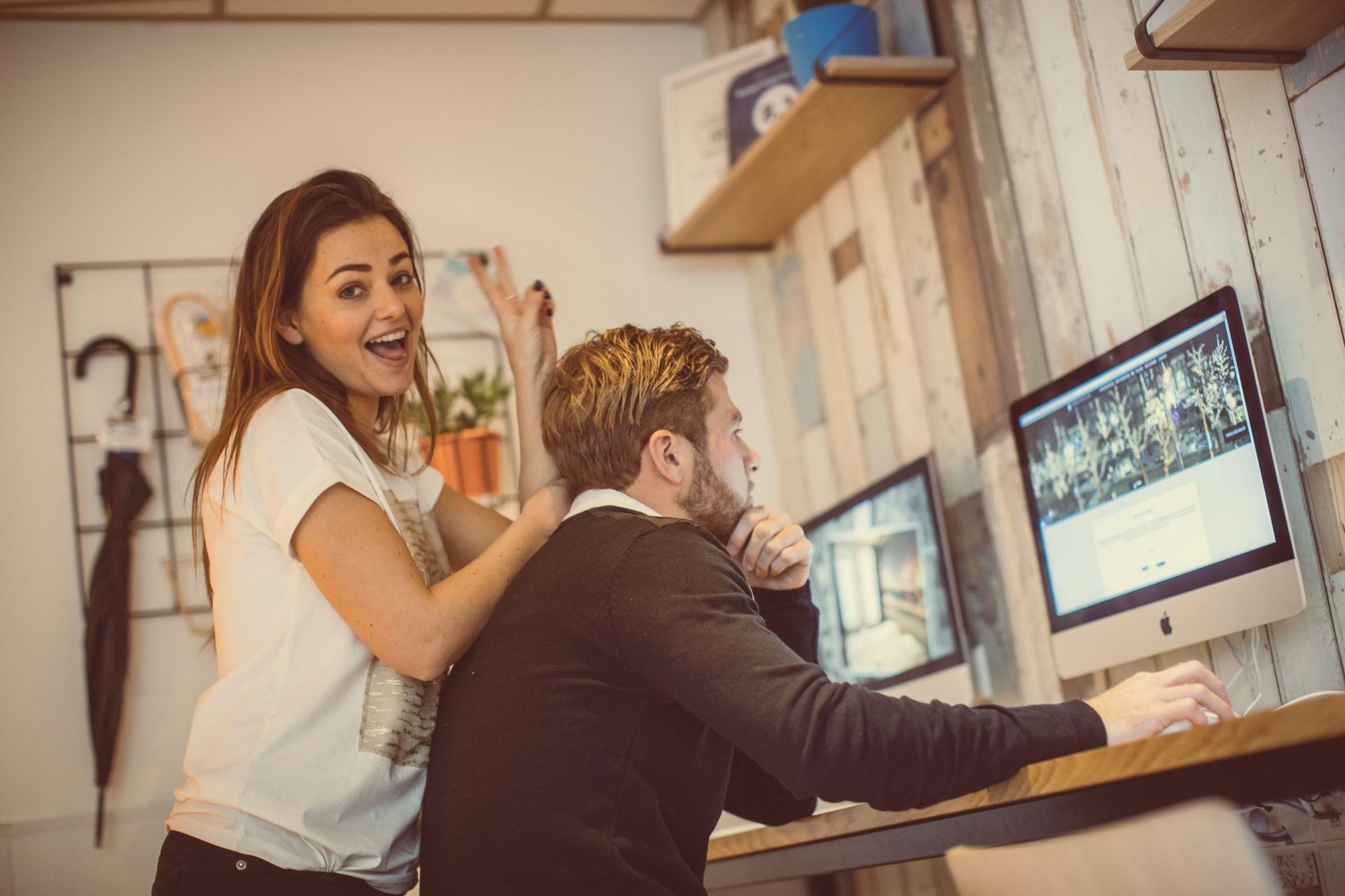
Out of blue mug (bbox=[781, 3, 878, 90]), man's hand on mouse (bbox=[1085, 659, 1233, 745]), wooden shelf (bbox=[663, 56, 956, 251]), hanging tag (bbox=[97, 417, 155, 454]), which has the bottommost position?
man's hand on mouse (bbox=[1085, 659, 1233, 745])

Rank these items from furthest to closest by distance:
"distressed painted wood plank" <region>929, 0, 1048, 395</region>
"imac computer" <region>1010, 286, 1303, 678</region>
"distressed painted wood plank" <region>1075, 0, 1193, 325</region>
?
"distressed painted wood plank" <region>929, 0, 1048, 395</region> → "distressed painted wood plank" <region>1075, 0, 1193, 325</region> → "imac computer" <region>1010, 286, 1303, 678</region>

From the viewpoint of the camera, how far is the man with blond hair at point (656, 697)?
111 centimetres

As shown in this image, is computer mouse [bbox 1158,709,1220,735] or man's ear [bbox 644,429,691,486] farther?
man's ear [bbox 644,429,691,486]

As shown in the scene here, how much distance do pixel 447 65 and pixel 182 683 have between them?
70.7 inches

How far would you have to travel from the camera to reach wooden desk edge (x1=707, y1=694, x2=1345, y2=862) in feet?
2.94

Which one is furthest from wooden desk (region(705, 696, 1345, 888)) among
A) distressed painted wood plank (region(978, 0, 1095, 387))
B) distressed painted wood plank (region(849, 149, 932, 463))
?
distressed painted wood plank (region(849, 149, 932, 463))

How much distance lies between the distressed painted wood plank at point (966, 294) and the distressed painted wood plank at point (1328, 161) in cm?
76

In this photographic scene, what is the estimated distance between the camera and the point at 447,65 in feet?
11.2

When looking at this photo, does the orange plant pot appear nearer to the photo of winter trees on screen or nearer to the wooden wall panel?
the wooden wall panel

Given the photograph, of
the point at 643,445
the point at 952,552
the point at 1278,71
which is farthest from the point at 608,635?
the point at 952,552

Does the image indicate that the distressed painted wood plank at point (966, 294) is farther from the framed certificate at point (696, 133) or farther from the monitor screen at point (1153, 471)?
the framed certificate at point (696, 133)

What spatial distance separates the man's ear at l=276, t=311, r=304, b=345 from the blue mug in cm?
128

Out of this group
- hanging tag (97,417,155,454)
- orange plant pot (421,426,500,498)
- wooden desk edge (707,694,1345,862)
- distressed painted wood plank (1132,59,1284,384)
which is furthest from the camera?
orange plant pot (421,426,500,498)

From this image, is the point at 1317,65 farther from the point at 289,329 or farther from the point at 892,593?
the point at 289,329
